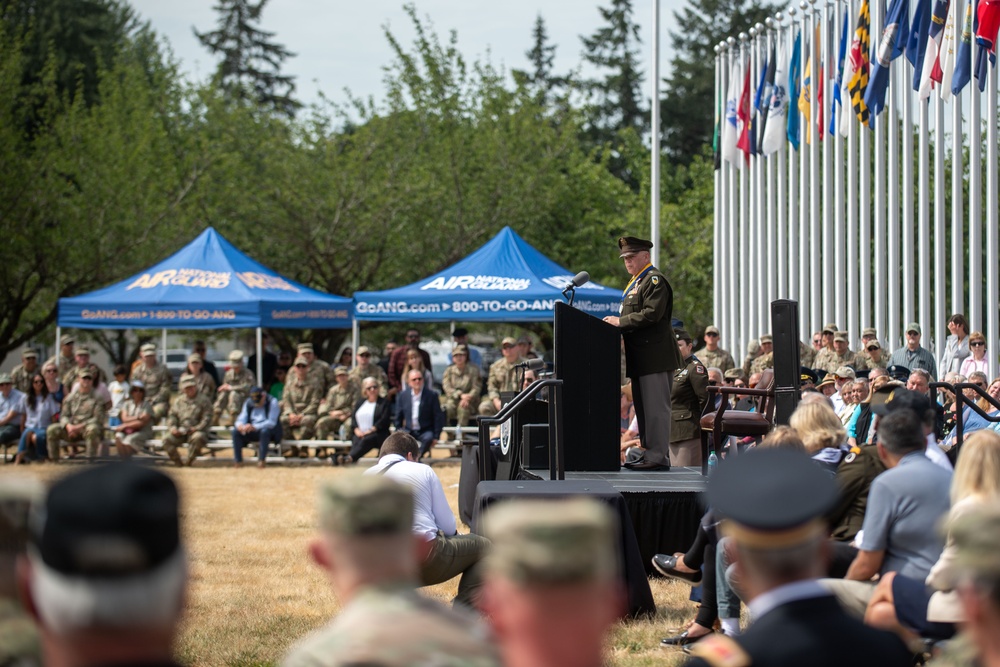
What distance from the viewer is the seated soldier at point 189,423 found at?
58.0ft

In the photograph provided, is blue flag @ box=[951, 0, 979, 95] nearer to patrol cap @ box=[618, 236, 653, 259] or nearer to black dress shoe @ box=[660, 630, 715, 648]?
patrol cap @ box=[618, 236, 653, 259]

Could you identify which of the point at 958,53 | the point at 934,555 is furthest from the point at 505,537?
the point at 958,53

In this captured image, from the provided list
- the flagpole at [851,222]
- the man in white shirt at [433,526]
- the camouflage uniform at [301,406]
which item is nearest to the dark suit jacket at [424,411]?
the camouflage uniform at [301,406]

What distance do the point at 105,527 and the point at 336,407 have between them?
16.1 metres

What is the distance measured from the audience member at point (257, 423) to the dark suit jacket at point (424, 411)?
6.23ft

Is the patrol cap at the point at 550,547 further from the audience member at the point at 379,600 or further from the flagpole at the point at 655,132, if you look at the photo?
the flagpole at the point at 655,132

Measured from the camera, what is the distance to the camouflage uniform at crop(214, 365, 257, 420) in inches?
711

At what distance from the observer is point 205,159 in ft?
94.5

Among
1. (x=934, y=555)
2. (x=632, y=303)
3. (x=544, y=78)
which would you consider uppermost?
(x=544, y=78)

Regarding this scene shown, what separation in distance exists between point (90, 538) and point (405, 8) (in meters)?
27.8

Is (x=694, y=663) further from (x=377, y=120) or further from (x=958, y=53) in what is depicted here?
(x=377, y=120)

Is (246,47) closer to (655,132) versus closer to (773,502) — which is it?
(655,132)

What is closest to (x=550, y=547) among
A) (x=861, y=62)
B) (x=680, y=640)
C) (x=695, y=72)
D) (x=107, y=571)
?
(x=107, y=571)

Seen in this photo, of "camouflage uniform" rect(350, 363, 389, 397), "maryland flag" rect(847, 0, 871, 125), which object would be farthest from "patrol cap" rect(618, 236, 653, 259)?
"camouflage uniform" rect(350, 363, 389, 397)
